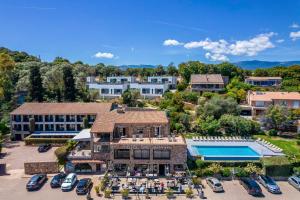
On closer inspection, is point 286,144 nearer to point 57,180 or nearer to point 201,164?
point 201,164

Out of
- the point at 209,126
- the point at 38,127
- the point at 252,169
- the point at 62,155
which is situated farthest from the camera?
the point at 38,127

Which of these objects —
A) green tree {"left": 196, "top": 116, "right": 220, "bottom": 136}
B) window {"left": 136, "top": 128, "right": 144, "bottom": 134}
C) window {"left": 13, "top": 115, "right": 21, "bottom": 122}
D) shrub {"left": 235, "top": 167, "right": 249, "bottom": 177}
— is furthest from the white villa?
shrub {"left": 235, "top": 167, "right": 249, "bottom": 177}

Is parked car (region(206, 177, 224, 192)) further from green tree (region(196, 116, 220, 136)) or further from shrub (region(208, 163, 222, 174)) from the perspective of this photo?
green tree (region(196, 116, 220, 136))

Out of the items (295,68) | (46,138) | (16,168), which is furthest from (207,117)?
(295,68)

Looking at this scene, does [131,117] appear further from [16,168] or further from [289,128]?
[289,128]

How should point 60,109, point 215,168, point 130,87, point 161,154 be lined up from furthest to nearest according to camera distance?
point 130,87
point 60,109
point 161,154
point 215,168

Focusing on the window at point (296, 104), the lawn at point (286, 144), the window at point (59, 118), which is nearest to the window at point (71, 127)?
the window at point (59, 118)

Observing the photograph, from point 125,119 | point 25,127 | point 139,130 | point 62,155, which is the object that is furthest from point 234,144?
point 25,127
